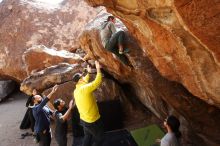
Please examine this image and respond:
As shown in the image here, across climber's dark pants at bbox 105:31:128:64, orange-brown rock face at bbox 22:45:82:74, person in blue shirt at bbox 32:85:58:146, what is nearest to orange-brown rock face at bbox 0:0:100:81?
orange-brown rock face at bbox 22:45:82:74

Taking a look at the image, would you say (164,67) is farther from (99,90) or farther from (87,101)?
(99,90)

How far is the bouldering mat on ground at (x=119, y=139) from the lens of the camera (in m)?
9.48

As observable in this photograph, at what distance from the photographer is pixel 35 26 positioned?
61.3 ft

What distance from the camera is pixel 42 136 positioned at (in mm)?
8750

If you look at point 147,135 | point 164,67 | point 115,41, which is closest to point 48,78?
point 147,135

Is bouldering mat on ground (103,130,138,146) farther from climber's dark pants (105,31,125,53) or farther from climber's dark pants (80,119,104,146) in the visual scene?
climber's dark pants (105,31,125,53)

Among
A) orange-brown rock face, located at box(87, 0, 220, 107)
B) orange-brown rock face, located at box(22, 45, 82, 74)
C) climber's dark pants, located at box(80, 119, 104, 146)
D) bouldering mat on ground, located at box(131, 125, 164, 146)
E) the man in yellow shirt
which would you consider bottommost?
bouldering mat on ground, located at box(131, 125, 164, 146)

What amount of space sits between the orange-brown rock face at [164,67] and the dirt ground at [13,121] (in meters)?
3.06

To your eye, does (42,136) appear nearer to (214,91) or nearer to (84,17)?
(214,91)

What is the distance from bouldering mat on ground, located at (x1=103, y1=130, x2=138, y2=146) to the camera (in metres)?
9.48

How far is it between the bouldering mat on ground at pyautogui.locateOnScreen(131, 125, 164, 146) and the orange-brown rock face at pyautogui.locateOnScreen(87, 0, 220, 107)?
2724 mm

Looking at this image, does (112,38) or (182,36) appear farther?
(112,38)

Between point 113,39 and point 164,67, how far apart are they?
1642mm

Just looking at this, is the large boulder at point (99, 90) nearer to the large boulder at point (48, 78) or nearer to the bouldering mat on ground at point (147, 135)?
the large boulder at point (48, 78)
